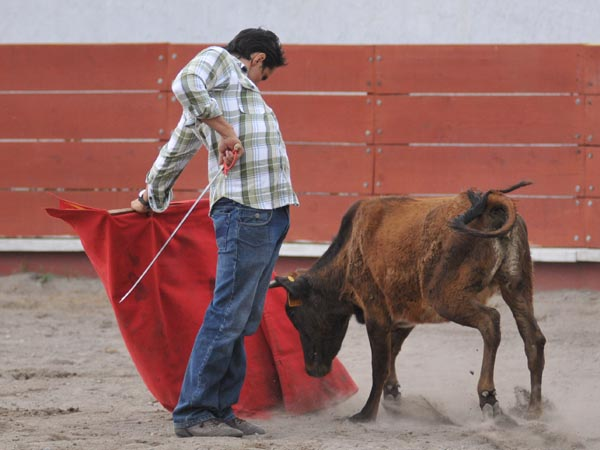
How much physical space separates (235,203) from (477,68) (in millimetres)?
4673

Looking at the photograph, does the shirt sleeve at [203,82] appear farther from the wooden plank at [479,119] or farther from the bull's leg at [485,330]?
the wooden plank at [479,119]

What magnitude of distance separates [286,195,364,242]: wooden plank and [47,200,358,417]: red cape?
10.9 feet

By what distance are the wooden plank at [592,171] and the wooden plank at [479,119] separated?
115mm

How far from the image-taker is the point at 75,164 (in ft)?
28.3

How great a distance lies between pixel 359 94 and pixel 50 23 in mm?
2572

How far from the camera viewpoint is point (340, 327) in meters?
4.92

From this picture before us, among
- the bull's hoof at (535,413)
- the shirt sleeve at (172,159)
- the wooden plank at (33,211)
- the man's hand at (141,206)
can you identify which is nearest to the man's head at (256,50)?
the shirt sleeve at (172,159)

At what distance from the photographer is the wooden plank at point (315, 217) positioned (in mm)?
8281

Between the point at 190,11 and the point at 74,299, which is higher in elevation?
the point at 190,11

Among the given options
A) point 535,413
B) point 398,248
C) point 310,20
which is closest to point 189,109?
point 398,248

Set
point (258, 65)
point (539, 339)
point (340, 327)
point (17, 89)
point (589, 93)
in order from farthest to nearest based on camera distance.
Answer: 1. point (17, 89)
2. point (589, 93)
3. point (340, 327)
4. point (539, 339)
5. point (258, 65)

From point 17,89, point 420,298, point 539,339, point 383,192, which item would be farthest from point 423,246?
point 17,89

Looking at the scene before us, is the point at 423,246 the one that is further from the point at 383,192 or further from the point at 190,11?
→ the point at 190,11

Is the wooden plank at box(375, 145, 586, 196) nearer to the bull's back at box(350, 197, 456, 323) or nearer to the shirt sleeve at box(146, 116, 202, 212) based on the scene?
the bull's back at box(350, 197, 456, 323)
